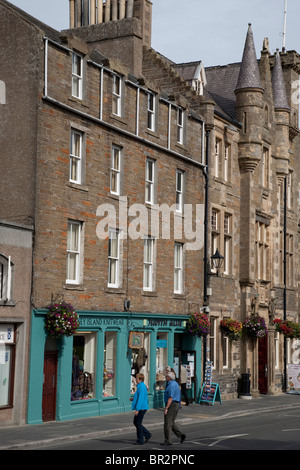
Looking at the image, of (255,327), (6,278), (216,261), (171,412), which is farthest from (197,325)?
(171,412)

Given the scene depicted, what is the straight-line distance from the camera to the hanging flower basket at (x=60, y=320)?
77.8 ft

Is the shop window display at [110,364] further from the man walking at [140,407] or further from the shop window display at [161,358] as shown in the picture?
the man walking at [140,407]

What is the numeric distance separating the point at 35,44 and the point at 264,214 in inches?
707

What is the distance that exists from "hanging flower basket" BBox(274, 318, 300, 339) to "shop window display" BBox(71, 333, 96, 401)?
16246 millimetres

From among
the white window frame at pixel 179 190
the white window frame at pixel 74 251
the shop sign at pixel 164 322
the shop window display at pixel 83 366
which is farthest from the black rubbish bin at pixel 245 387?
the white window frame at pixel 74 251

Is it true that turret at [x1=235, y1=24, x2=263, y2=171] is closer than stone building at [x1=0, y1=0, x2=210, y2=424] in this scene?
No

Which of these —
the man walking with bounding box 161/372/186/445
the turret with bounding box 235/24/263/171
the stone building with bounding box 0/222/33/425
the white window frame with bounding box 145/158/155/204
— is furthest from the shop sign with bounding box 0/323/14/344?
the turret with bounding box 235/24/263/171

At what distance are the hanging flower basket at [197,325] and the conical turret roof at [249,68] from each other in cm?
1212

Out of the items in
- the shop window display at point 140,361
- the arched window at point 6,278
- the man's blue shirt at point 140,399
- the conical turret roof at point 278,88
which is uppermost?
the conical turret roof at point 278,88

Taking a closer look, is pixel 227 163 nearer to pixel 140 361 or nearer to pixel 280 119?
pixel 280 119

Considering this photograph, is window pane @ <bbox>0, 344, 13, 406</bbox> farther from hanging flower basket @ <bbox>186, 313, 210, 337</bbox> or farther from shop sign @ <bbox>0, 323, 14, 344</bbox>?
hanging flower basket @ <bbox>186, 313, 210, 337</bbox>

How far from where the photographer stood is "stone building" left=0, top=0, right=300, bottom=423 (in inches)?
964
